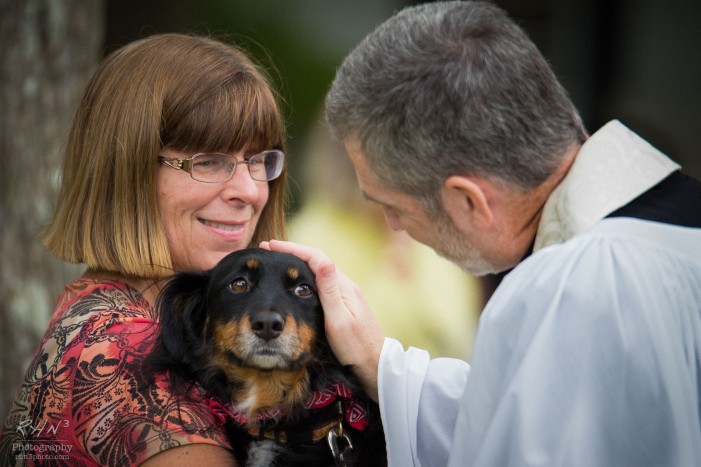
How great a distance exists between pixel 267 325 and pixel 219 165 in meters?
0.57

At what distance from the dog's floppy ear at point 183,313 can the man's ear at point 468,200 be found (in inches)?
39.8

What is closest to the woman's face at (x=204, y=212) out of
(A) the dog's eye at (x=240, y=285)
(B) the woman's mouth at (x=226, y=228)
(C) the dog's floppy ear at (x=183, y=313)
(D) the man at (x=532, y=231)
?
(B) the woman's mouth at (x=226, y=228)

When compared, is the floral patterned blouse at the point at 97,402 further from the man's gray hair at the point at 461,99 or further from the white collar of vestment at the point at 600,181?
the white collar of vestment at the point at 600,181

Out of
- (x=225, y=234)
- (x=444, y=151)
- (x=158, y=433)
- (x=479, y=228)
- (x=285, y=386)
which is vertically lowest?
(x=285, y=386)

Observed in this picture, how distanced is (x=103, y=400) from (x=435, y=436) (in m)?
0.89

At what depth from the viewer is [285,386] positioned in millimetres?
2434

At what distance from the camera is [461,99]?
1688 mm

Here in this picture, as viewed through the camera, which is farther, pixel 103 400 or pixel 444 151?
pixel 103 400

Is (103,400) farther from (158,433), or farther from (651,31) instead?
(651,31)

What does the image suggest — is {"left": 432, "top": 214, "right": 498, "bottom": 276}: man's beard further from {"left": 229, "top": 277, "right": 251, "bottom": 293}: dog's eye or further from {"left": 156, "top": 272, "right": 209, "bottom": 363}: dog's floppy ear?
{"left": 156, "top": 272, "right": 209, "bottom": 363}: dog's floppy ear

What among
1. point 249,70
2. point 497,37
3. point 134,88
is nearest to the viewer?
point 497,37

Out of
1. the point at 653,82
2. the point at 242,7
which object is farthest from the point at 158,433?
the point at 653,82

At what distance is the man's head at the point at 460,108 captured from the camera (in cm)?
169

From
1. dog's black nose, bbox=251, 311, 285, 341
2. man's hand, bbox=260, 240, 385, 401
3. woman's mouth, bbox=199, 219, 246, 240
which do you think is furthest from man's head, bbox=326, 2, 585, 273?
woman's mouth, bbox=199, 219, 246, 240
